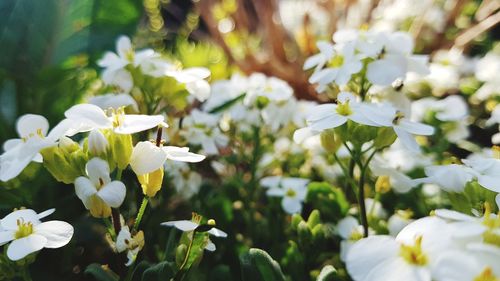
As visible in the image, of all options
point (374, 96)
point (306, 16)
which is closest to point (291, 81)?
point (306, 16)

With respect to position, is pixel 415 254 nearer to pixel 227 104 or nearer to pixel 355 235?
pixel 355 235

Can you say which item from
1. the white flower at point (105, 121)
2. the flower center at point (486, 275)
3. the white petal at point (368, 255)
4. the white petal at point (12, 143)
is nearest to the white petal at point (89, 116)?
the white flower at point (105, 121)

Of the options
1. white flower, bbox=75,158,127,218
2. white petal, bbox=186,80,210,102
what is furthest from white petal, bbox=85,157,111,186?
white petal, bbox=186,80,210,102

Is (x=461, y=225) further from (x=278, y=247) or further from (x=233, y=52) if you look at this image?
(x=233, y=52)

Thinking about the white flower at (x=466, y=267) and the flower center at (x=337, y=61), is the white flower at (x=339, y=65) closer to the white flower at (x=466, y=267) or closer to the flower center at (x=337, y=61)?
the flower center at (x=337, y=61)

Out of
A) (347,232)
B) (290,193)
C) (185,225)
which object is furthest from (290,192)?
(185,225)

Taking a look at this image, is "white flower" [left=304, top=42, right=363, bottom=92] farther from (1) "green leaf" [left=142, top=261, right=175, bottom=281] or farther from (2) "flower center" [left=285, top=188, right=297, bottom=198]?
(1) "green leaf" [left=142, top=261, right=175, bottom=281]
